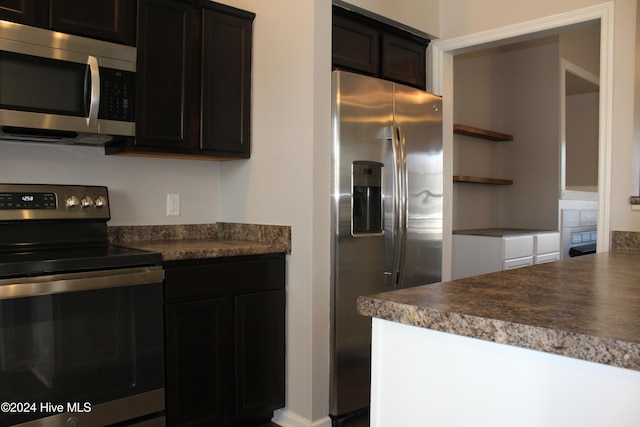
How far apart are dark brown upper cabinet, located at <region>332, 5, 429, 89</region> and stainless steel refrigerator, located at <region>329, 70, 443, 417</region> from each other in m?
0.24

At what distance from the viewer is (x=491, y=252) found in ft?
12.8

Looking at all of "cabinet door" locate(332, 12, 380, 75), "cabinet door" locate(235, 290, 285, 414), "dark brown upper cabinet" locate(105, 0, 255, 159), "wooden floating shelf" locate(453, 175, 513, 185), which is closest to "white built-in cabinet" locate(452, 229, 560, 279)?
"wooden floating shelf" locate(453, 175, 513, 185)

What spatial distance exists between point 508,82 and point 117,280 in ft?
15.1

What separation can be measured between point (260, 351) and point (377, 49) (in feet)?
6.02

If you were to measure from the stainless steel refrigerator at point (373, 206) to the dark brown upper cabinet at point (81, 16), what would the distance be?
1.00 meters

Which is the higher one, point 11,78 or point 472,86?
point 472,86

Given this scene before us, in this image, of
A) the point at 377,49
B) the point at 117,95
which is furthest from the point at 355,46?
the point at 117,95

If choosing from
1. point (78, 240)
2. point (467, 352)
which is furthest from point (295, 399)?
point (467, 352)

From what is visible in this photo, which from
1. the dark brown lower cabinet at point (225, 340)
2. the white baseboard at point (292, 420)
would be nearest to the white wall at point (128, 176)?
the dark brown lower cabinet at point (225, 340)

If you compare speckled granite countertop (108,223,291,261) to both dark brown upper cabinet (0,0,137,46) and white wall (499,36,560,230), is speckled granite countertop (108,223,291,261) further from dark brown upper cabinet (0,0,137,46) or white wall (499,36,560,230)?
white wall (499,36,560,230)

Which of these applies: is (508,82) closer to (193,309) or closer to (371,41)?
(371,41)

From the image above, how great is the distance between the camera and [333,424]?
103 inches

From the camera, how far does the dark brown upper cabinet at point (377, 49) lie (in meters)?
2.82

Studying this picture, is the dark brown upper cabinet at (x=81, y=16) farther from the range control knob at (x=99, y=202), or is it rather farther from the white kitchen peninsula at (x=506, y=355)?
the white kitchen peninsula at (x=506, y=355)
